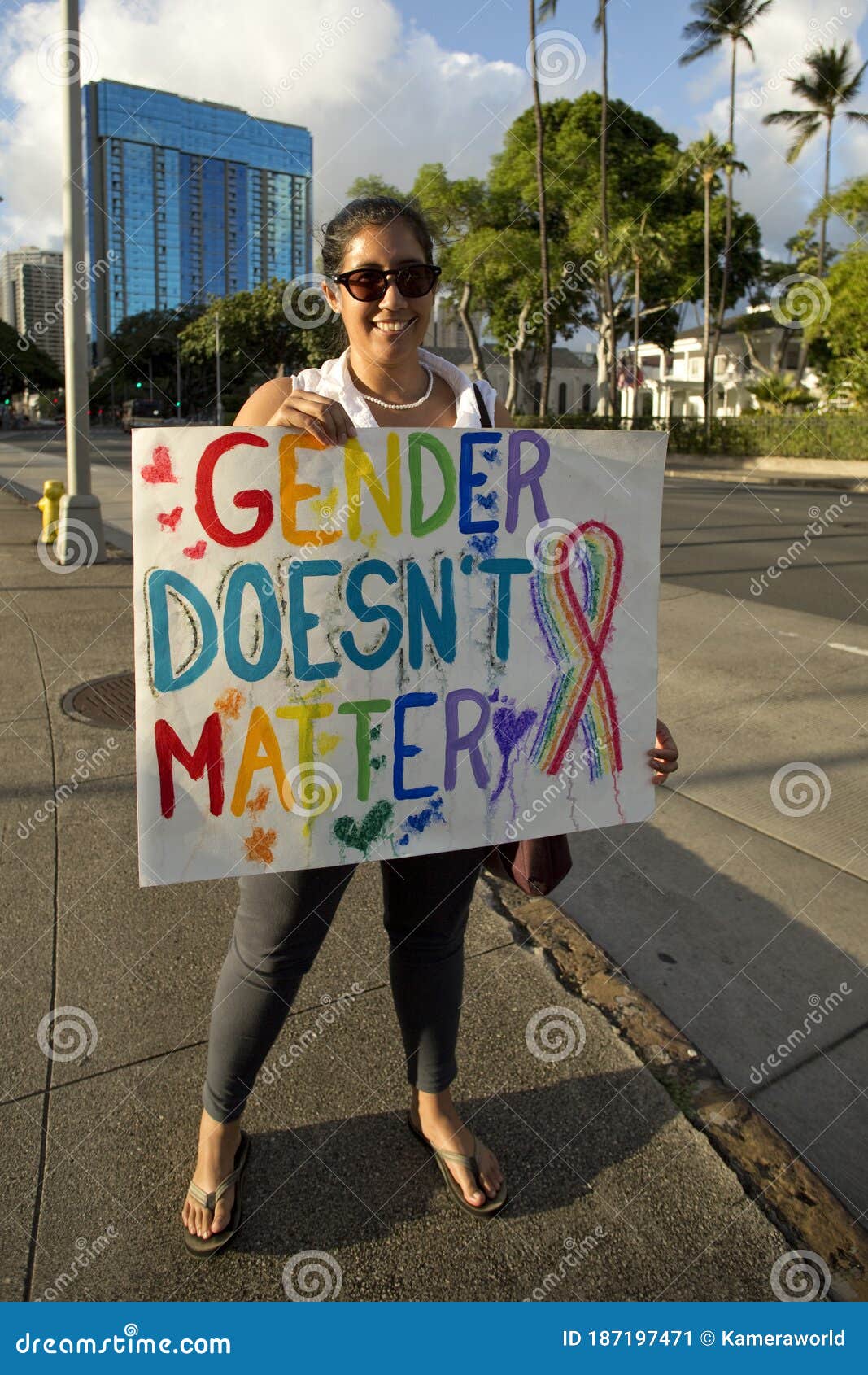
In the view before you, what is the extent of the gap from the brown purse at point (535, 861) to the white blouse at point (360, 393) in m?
0.04

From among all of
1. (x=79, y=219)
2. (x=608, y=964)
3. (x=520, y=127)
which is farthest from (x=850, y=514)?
(x=520, y=127)

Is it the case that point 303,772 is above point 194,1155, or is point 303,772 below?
above

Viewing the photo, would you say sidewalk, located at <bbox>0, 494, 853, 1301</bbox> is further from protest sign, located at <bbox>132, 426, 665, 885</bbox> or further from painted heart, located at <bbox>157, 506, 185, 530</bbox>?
painted heart, located at <bbox>157, 506, 185, 530</bbox>

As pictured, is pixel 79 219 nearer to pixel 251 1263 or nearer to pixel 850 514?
pixel 251 1263

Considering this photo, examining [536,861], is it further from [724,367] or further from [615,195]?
[724,367]

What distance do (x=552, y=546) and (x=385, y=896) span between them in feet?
2.64

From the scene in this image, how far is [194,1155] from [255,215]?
192ft

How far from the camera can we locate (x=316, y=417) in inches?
71.4

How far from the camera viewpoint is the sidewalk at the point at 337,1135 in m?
1.94

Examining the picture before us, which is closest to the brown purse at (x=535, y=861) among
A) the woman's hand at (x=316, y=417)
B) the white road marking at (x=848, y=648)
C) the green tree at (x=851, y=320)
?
the woman's hand at (x=316, y=417)

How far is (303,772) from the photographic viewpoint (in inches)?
77.2

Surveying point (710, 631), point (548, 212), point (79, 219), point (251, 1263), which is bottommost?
point (251, 1263)

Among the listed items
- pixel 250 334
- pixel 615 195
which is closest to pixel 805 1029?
pixel 615 195

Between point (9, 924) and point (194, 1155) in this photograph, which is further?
point (9, 924)
